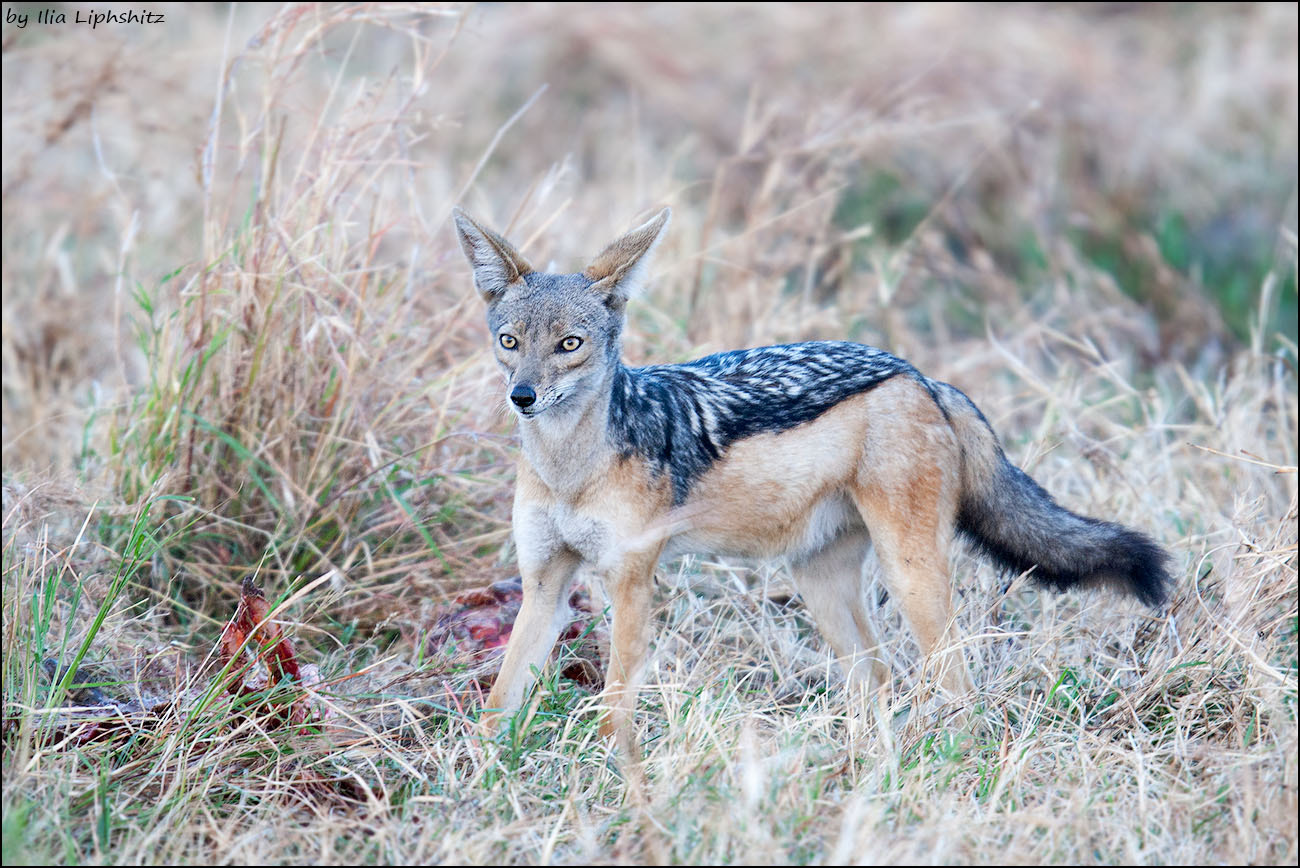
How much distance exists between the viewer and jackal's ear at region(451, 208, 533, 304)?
4.81 meters

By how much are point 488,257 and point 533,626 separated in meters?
1.40

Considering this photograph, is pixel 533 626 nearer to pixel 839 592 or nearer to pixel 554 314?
pixel 554 314

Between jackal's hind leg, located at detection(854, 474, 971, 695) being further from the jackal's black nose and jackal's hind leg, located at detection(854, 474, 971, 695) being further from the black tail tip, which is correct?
the jackal's black nose

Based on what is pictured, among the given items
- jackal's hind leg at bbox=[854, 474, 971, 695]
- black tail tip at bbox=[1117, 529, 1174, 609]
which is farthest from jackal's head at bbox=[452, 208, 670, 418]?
black tail tip at bbox=[1117, 529, 1174, 609]

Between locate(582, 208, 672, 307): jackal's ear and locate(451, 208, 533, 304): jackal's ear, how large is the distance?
0.28m

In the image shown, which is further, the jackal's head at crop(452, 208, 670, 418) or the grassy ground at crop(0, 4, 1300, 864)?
the jackal's head at crop(452, 208, 670, 418)

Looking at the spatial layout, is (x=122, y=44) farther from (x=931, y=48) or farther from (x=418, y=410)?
(x=931, y=48)

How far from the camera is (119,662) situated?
4801 millimetres

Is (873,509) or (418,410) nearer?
(873,509)

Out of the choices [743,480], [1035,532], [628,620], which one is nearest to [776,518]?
[743,480]

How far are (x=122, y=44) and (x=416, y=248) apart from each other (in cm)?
314

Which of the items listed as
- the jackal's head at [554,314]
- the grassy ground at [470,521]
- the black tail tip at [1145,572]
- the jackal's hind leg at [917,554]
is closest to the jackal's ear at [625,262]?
the jackal's head at [554,314]

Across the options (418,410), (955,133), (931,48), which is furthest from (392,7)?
(931,48)

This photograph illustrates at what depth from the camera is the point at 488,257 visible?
4.87 meters
